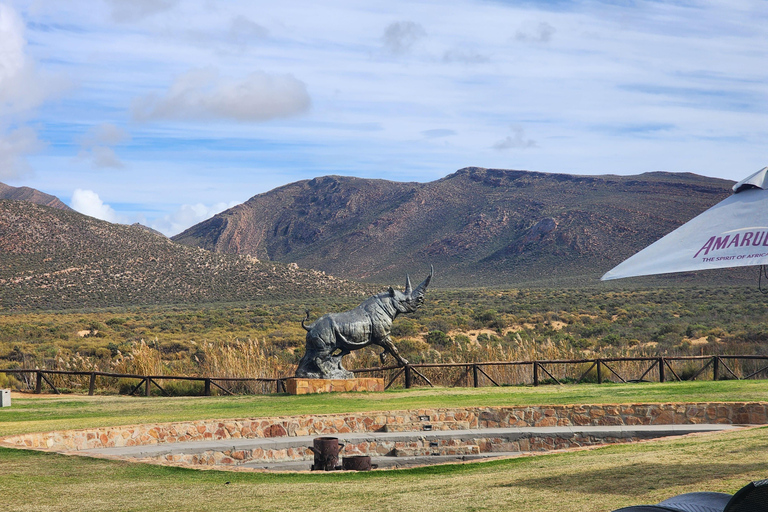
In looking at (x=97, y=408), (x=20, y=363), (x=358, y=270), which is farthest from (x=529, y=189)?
(x=97, y=408)

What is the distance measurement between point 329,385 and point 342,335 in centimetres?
118

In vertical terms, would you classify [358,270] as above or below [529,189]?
below

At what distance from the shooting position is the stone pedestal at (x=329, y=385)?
63.7 feet

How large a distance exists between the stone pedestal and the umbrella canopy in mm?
12118

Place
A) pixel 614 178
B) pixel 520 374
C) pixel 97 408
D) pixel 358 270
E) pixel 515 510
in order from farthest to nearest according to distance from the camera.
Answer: pixel 614 178 < pixel 358 270 < pixel 520 374 < pixel 97 408 < pixel 515 510

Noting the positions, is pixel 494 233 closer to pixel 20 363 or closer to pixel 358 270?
A: pixel 358 270

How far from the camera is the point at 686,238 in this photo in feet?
26.6

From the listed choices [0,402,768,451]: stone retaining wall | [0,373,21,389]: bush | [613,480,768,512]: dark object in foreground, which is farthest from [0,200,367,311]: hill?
[613,480,768,512]: dark object in foreground

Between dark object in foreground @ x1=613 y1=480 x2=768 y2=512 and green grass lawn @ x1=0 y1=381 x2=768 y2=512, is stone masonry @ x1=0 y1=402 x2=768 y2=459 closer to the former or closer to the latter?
green grass lawn @ x1=0 y1=381 x2=768 y2=512

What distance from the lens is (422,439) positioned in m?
14.2

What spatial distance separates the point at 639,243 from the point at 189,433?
81.6m

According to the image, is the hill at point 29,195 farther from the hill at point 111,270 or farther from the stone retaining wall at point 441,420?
the stone retaining wall at point 441,420

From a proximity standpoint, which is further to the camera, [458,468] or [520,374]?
[520,374]

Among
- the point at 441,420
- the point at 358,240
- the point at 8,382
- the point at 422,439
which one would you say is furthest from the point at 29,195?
the point at 422,439
